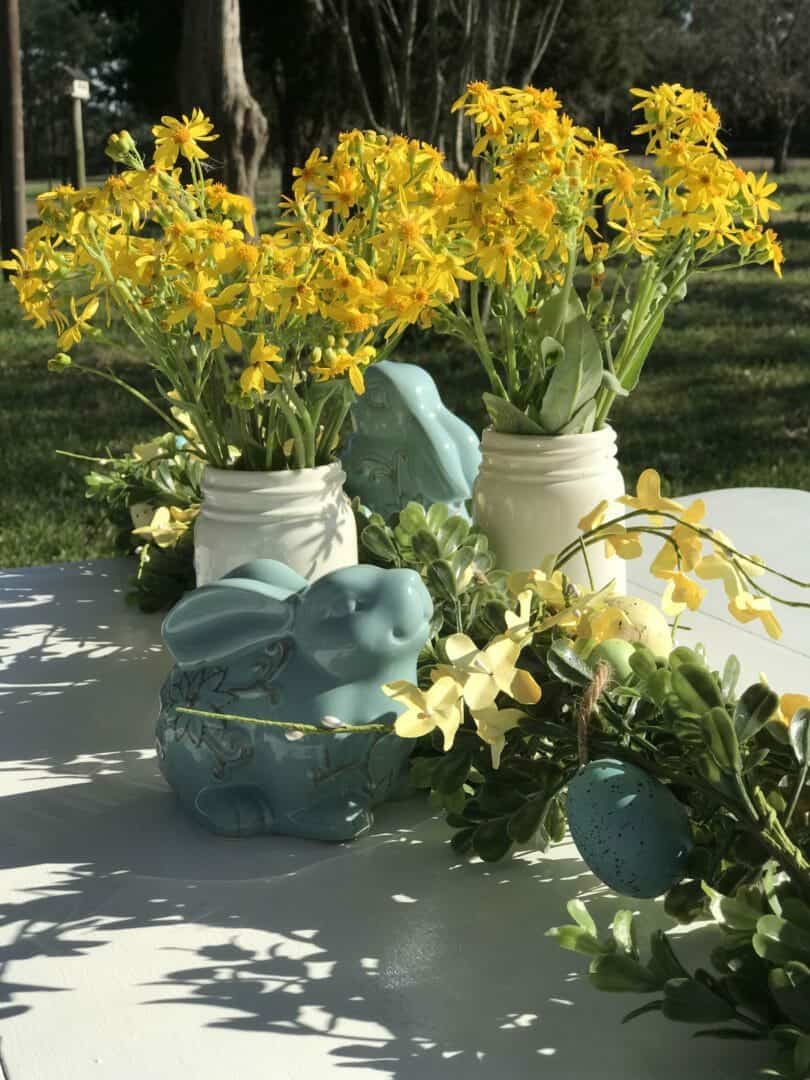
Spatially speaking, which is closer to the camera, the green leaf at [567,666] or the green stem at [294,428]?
the green leaf at [567,666]

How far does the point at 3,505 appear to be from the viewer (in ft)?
11.6

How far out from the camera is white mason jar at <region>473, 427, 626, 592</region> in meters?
1.09

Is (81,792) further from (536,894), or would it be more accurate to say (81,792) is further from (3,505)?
(3,505)

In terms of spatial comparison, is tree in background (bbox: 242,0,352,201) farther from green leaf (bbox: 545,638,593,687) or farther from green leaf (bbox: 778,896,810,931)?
green leaf (bbox: 778,896,810,931)

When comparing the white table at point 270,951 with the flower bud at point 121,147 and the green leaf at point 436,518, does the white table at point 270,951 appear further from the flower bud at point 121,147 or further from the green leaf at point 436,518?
the flower bud at point 121,147

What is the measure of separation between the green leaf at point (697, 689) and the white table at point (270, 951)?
142 mm

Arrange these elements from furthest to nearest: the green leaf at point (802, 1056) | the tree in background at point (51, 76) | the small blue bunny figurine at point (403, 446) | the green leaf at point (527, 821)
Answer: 1. the tree in background at point (51, 76)
2. the small blue bunny figurine at point (403, 446)
3. the green leaf at point (527, 821)
4. the green leaf at point (802, 1056)

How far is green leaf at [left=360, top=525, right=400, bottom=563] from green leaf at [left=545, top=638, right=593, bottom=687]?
1.14 ft

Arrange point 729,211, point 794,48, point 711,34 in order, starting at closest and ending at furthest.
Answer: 1. point 729,211
2. point 794,48
3. point 711,34

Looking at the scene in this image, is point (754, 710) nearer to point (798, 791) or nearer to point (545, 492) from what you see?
point (798, 791)

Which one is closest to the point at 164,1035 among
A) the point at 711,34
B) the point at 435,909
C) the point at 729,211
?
the point at 435,909

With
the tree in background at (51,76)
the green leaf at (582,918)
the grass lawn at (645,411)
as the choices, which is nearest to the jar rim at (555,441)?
the green leaf at (582,918)

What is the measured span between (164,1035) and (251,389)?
1.45ft

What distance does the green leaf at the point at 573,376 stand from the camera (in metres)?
1.04
